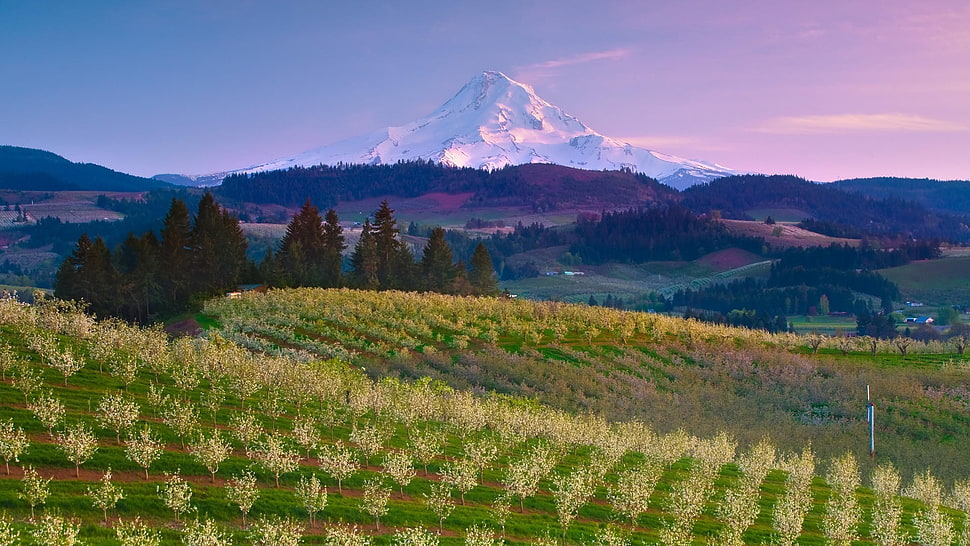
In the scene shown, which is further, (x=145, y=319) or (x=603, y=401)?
(x=145, y=319)

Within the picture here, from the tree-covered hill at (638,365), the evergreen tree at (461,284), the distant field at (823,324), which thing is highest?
the evergreen tree at (461,284)

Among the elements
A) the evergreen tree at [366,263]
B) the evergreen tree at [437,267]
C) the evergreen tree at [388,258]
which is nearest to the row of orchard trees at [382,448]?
the evergreen tree at [366,263]

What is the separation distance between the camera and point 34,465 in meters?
29.7

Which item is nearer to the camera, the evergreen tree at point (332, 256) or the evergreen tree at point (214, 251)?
the evergreen tree at point (214, 251)

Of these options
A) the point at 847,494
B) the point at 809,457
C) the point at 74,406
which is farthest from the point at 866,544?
the point at 74,406

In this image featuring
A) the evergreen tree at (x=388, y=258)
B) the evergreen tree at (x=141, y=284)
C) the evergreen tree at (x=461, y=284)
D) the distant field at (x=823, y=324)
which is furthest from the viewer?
the distant field at (x=823, y=324)

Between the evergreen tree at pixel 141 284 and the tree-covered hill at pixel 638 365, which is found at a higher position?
the evergreen tree at pixel 141 284

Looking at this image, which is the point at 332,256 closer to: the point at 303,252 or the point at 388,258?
the point at 303,252

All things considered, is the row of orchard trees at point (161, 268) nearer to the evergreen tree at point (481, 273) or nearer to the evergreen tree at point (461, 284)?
the evergreen tree at point (461, 284)

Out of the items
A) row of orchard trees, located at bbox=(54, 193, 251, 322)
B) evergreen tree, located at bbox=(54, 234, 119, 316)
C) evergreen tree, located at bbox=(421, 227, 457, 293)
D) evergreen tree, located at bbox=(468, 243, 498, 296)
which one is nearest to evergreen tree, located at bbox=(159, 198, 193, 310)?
row of orchard trees, located at bbox=(54, 193, 251, 322)

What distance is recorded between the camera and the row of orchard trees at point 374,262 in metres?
118

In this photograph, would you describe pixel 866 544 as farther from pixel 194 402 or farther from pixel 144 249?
pixel 144 249

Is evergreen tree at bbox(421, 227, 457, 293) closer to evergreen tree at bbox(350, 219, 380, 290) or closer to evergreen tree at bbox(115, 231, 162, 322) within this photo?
evergreen tree at bbox(350, 219, 380, 290)

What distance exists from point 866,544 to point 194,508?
97.1 ft
